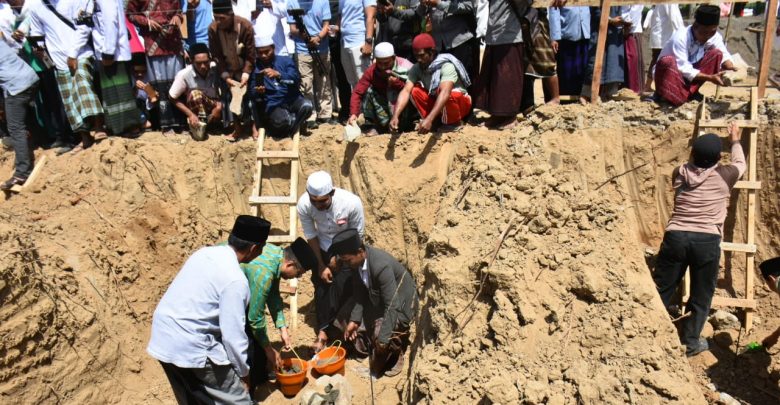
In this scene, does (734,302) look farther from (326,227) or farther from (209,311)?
(209,311)

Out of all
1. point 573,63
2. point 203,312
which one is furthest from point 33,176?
point 573,63

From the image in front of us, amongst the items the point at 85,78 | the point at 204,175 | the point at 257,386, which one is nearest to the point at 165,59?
the point at 85,78

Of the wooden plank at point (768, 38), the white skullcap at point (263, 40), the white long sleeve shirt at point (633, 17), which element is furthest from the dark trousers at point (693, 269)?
the white skullcap at point (263, 40)

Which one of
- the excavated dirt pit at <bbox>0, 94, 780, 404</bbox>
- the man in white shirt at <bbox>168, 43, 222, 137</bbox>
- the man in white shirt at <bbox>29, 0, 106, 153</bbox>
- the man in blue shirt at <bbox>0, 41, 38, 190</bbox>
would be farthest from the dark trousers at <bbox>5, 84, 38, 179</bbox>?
the man in white shirt at <bbox>168, 43, 222, 137</bbox>

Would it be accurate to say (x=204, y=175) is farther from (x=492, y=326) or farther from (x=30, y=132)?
(x=492, y=326)

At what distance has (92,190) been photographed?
267 inches

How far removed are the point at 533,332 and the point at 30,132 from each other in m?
7.06

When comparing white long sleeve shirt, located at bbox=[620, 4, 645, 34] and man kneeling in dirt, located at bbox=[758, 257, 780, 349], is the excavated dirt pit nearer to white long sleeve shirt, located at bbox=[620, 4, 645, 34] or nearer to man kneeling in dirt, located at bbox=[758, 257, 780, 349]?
man kneeling in dirt, located at bbox=[758, 257, 780, 349]

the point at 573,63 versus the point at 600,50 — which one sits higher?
the point at 600,50

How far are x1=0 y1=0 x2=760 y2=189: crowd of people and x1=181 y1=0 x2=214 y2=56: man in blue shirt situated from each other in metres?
0.02

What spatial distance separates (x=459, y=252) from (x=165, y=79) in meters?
4.82

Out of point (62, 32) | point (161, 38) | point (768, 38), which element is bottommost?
point (768, 38)

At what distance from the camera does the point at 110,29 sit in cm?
672

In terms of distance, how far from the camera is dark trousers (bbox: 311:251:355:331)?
224 inches
